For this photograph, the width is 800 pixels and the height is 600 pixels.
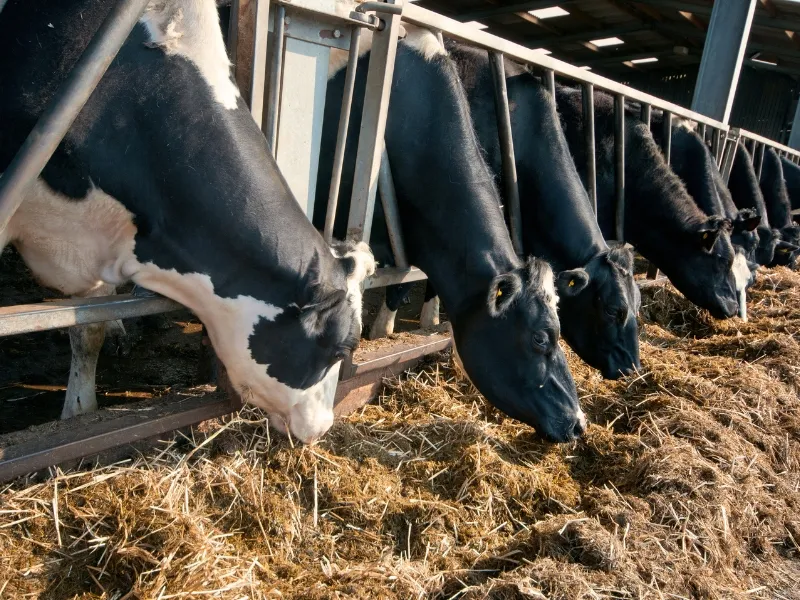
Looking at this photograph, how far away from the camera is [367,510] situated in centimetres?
A: 287

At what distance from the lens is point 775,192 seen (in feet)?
36.1

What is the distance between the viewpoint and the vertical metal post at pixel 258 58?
2.88 metres

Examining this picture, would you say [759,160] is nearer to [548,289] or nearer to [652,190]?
[652,190]

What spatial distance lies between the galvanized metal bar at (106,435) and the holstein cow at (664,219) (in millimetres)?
4177

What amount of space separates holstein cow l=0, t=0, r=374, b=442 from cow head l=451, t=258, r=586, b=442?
988 mm

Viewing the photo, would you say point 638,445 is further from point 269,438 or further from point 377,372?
point 269,438

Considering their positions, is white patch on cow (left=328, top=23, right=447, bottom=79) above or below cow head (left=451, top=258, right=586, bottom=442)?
above

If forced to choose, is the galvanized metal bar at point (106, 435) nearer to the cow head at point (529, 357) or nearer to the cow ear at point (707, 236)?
the cow head at point (529, 357)

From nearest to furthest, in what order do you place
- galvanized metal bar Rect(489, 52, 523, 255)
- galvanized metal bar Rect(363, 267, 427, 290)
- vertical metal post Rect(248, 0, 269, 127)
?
vertical metal post Rect(248, 0, 269, 127), galvanized metal bar Rect(363, 267, 427, 290), galvanized metal bar Rect(489, 52, 523, 255)

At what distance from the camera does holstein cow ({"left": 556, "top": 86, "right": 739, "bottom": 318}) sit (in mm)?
6109

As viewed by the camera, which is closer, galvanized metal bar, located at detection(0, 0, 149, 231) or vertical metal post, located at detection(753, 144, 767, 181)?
galvanized metal bar, located at detection(0, 0, 149, 231)

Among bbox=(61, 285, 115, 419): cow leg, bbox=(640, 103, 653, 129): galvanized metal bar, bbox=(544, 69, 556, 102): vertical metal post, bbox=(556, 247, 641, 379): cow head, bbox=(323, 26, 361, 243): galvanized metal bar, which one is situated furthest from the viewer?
bbox=(640, 103, 653, 129): galvanized metal bar

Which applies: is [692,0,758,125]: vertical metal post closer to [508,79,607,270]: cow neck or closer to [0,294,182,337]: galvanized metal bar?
[508,79,607,270]: cow neck

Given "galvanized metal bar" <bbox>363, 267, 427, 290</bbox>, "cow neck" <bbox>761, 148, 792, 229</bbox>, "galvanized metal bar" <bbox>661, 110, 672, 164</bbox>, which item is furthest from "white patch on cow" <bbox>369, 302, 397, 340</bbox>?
"cow neck" <bbox>761, 148, 792, 229</bbox>
